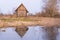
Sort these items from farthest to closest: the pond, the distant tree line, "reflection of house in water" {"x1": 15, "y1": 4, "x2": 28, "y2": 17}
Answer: "reflection of house in water" {"x1": 15, "y1": 4, "x2": 28, "y2": 17}
the distant tree line
the pond

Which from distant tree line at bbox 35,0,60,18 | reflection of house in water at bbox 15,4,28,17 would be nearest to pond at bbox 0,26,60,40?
distant tree line at bbox 35,0,60,18

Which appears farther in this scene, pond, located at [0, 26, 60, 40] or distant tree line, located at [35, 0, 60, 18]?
distant tree line, located at [35, 0, 60, 18]

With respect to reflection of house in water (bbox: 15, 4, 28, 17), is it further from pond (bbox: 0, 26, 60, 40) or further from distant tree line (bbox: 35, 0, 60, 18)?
pond (bbox: 0, 26, 60, 40)

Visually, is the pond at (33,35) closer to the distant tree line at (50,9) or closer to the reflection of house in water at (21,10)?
the distant tree line at (50,9)

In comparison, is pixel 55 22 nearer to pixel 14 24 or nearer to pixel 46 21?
pixel 46 21

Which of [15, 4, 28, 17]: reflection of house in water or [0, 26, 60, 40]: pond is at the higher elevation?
[0, 26, 60, 40]: pond

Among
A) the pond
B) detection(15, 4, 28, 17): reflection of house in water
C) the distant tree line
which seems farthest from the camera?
detection(15, 4, 28, 17): reflection of house in water

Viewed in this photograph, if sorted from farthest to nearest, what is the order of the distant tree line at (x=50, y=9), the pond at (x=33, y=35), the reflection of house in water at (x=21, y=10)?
the reflection of house in water at (x=21, y=10), the distant tree line at (x=50, y=9), the pond at (x=33, y=35)

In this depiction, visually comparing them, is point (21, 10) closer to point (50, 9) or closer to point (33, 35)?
point (50, 9)

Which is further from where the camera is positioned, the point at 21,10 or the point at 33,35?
the point at 21,10

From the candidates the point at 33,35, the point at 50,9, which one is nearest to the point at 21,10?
the point at 50,9

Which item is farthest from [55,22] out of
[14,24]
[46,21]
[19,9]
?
[19,9]

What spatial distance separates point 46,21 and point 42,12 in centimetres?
745

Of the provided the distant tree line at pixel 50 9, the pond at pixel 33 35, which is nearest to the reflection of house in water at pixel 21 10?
the distant tree line at pixel 50 9
